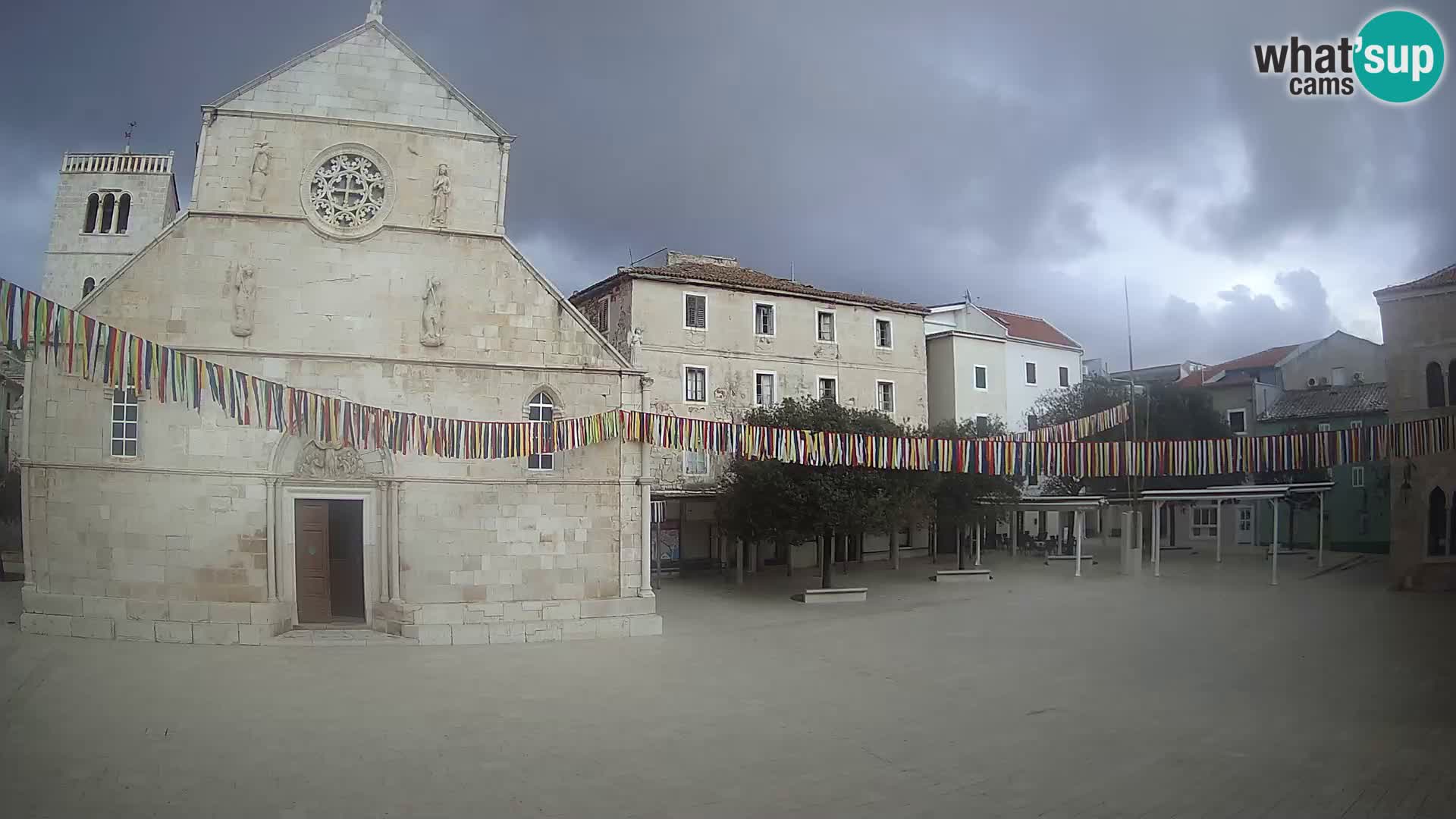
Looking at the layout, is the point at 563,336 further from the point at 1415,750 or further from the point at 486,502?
the point at 1415,750

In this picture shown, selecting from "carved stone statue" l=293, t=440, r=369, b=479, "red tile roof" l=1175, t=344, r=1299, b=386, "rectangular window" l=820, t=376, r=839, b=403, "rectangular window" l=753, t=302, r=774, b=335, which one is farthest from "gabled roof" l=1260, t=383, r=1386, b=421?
"carved stone statue" l=293, t=440, r=369, b=479

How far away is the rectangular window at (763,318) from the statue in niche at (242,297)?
18.8 m

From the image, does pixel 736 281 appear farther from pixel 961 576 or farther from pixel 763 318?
pixel 961 576

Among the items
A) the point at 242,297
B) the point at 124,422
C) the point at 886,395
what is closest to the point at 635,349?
the point at 242,297

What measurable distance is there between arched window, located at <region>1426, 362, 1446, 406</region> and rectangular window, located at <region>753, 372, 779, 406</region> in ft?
62.7

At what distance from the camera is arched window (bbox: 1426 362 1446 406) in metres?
17.4

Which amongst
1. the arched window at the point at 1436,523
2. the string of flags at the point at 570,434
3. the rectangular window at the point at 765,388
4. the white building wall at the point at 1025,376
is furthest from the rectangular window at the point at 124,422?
the white building wall at the point at 1025,376

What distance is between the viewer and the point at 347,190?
59.4 feet

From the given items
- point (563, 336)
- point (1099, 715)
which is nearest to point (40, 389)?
point (563, 336)

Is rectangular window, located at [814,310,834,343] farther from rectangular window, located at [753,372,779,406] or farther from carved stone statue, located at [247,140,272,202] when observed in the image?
carved stone statue, located at [247,140,272,202]

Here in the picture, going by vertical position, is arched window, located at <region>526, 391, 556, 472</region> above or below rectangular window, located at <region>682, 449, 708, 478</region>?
above

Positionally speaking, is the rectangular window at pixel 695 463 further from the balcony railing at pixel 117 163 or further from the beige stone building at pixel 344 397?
the balcony railing at pixel 117 163

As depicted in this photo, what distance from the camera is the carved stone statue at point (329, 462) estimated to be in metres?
17.4

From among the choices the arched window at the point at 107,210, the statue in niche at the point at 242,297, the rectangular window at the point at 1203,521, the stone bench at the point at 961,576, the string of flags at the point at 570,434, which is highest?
the arched window at the point at 107,210
